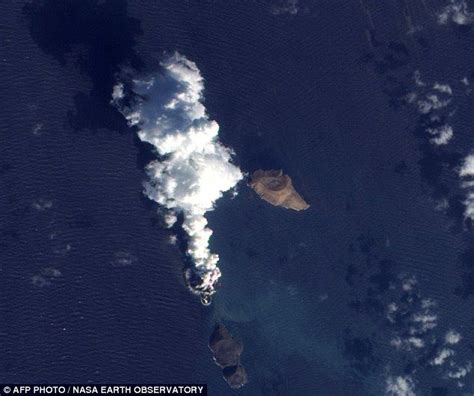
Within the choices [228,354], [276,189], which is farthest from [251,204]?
[228,354]

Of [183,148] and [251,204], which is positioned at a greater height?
[183,148]

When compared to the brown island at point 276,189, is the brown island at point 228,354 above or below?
below

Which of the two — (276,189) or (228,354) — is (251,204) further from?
(228,354)

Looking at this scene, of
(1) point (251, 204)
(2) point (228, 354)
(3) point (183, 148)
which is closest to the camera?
(3) point (183, 148)

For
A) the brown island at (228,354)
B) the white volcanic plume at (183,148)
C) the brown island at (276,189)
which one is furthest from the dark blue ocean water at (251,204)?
the white volcanic plume at (183,148)

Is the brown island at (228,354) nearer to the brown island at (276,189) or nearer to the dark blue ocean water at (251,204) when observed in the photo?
the dark blue ocean water at (251,204)

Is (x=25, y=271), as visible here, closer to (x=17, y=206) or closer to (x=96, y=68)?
(x=17, y=206)

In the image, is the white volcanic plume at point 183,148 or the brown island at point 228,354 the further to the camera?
the brown island at point 228,354
